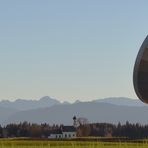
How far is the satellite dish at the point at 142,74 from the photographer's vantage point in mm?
20812

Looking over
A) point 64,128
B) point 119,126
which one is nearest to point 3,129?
point 119,126

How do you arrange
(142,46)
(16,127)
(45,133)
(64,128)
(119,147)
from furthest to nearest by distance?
(64,128) → (45,133) → (16,127) → (119,147) → (142,46)

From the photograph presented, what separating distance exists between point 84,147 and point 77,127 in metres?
96.3

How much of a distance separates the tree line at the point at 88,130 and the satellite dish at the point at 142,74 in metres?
80.7

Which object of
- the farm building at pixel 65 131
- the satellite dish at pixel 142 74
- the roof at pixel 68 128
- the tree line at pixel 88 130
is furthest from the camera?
the roof at pixel 68 128

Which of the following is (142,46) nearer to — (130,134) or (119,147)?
(119,147)

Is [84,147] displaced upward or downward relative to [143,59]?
downward

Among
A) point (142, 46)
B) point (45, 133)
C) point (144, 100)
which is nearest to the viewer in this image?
point (142, 46)

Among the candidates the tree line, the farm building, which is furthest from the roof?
the tree line

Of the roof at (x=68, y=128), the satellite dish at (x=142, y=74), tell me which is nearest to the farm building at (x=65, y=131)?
the roof at (x=68, y=128)

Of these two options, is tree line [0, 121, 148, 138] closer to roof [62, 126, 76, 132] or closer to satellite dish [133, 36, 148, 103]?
roof [62, 126, 76, 132]

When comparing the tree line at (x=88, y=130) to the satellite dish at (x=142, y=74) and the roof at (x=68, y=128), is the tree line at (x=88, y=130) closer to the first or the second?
the roof at (x=68, y=128)

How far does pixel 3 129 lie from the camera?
111 meters

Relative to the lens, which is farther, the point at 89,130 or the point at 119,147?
the point at 89,130
